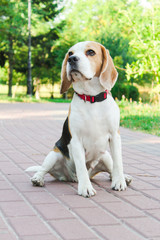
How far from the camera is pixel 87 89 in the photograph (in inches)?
169

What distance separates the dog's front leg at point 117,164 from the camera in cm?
432

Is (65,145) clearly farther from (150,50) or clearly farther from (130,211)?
(150,50)

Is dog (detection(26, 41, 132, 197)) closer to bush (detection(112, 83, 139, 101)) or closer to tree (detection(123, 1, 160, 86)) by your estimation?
tree (detection(123, 1, 160, 86))

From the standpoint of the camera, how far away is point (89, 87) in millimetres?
4293

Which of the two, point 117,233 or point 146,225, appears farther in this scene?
point 146,225

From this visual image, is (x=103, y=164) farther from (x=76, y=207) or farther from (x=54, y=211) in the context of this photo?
(x=54, y=211)

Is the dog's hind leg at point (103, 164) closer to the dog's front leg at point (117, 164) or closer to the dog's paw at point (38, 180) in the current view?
the dog's front leg at point (117, 164)

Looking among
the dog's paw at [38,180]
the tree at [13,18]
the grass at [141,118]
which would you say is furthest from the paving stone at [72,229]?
the tree at [13,18]

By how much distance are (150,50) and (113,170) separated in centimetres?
1055

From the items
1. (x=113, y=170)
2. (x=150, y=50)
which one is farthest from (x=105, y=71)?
(x=150, y=50)

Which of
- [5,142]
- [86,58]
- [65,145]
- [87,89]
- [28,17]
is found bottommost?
[5,142]

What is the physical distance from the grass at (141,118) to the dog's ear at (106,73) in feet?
18.0

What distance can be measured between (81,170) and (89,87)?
0.87 metres

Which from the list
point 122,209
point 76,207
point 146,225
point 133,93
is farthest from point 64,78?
point 133,93
